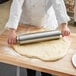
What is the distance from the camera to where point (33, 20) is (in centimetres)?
108

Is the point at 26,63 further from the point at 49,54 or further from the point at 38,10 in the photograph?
the point at 38,10

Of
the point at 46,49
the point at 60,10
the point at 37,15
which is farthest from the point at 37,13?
the point at 46,49

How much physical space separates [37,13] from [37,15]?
0.01m

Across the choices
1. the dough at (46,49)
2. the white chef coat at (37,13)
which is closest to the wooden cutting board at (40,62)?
the dough at (46,49)

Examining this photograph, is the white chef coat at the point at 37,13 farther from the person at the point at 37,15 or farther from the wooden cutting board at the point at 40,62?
the wooden cutting board at the point at 40,62

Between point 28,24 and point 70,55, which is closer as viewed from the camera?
point 70,55

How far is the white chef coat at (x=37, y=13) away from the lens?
0.94 m

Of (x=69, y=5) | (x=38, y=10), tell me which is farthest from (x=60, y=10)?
(x=69, y=5)

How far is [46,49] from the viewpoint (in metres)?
0.87

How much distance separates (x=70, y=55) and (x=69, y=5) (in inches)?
60.3

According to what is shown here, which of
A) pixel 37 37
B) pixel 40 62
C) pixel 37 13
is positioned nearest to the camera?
pixel 40 62

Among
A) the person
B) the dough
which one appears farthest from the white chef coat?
the dough

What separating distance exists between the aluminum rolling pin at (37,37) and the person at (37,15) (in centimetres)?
3

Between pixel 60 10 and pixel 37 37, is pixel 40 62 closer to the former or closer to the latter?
pixel 37 37
